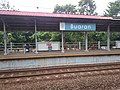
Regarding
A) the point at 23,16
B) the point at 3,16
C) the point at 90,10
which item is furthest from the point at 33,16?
the point at 90,10

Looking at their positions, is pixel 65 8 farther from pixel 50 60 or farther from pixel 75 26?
pixel 50 60

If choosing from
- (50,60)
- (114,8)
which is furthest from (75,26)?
(114,8)

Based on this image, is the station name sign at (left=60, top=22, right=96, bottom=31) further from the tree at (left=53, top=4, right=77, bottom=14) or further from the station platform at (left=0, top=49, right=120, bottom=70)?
the tree at (left=53, top=4, right=77, bottom=14)

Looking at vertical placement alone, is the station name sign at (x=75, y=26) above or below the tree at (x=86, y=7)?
below

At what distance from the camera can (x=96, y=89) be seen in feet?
19.8

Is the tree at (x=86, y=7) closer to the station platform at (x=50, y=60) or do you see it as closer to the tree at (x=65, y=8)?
the tree at (x=65, y=8)

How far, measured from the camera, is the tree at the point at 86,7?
132ft

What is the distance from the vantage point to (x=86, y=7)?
4106 centimetres

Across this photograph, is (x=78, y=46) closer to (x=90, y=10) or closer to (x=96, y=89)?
(x=96, y=89)

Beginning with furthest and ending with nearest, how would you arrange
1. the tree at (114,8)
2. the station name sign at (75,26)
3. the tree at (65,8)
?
1. the tree at (65,8)
2. the tree at (114,8)
3. the station name sign at (75,26)

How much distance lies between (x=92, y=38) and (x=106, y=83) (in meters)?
20.7

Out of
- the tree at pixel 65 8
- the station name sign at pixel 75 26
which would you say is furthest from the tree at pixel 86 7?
the station name sign at pixel 75 26

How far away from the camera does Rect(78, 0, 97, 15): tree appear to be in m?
40.2

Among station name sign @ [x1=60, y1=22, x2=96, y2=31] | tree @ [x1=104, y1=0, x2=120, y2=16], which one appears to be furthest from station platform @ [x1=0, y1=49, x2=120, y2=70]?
tree @ [x1=104, y1=0, x2=120, y2=16]
